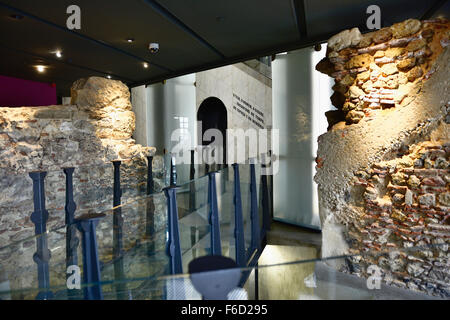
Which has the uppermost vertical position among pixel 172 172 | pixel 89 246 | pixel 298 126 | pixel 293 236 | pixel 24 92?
pixel 24 92

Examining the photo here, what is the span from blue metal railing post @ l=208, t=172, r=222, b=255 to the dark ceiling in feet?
6.83

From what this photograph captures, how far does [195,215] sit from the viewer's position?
334cm

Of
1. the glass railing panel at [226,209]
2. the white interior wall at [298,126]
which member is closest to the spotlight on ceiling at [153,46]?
the white interior wall at [298,126]

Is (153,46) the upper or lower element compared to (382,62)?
upper

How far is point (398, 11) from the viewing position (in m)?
3.58

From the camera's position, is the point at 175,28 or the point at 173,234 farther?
the point at 175,28

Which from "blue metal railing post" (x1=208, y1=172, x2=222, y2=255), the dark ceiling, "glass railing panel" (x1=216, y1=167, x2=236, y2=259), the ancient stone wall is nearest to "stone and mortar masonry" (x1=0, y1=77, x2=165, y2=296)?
the ancient stone wall

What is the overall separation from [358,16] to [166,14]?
7.97 ft

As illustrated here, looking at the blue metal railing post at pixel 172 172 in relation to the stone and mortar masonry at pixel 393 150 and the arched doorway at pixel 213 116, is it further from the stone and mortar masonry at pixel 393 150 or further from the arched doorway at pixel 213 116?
the stone and mortar masonry at pixel 393 150

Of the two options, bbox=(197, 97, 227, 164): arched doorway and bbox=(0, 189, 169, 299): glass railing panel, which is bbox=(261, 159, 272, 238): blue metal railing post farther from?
bbox=(0, 189, 169, 299): glass railing panel

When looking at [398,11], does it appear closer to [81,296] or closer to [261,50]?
[261,50]

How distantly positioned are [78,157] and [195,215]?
2.81m

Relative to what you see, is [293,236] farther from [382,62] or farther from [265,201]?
[382,62]

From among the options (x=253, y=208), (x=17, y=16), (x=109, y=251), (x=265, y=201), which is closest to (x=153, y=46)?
(x=17, y=16)
